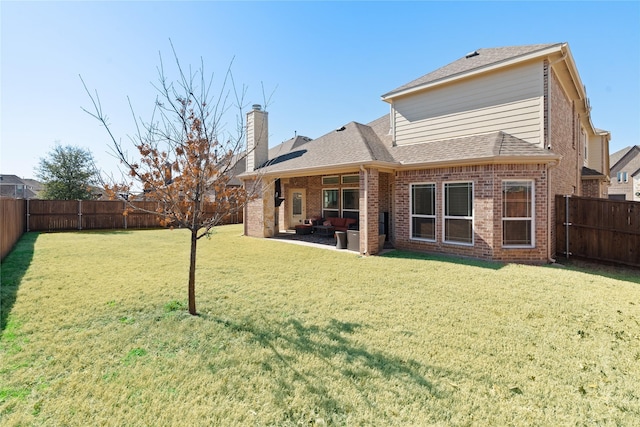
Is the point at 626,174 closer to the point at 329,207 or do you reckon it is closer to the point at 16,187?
the point at 329,207

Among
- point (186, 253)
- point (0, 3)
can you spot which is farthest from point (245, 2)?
point (186, 253)

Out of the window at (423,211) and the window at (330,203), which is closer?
the window at (423,211)

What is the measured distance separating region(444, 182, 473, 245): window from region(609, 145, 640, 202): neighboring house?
38.9m

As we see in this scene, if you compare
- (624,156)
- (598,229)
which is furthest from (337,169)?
(624,156)

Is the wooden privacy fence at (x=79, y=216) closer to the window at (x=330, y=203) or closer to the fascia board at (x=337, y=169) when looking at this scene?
the window at (x=330, y=203)

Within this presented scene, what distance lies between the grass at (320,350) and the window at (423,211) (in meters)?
3.22

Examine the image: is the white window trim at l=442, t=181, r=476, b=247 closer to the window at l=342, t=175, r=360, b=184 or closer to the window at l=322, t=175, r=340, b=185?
the window at l=342, t=175, r=360, b=184

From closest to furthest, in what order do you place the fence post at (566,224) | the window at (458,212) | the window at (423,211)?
the window at (458,212) < the fence post at (566,224) < the window at (423,211)

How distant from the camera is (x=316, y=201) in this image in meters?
16.5

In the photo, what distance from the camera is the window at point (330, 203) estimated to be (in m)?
15.3

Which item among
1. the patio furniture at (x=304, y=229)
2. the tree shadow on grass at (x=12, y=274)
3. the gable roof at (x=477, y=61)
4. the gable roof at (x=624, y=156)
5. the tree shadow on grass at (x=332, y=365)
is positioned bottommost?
the tree shadow on grass at (x=332, y=365)

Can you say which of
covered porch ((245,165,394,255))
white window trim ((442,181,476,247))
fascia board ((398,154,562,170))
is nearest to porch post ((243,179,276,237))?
covered porch ((245,165,394,255))

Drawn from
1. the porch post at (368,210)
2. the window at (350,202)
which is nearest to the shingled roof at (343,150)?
the porch post at (368,210)

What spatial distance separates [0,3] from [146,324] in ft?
22.7
